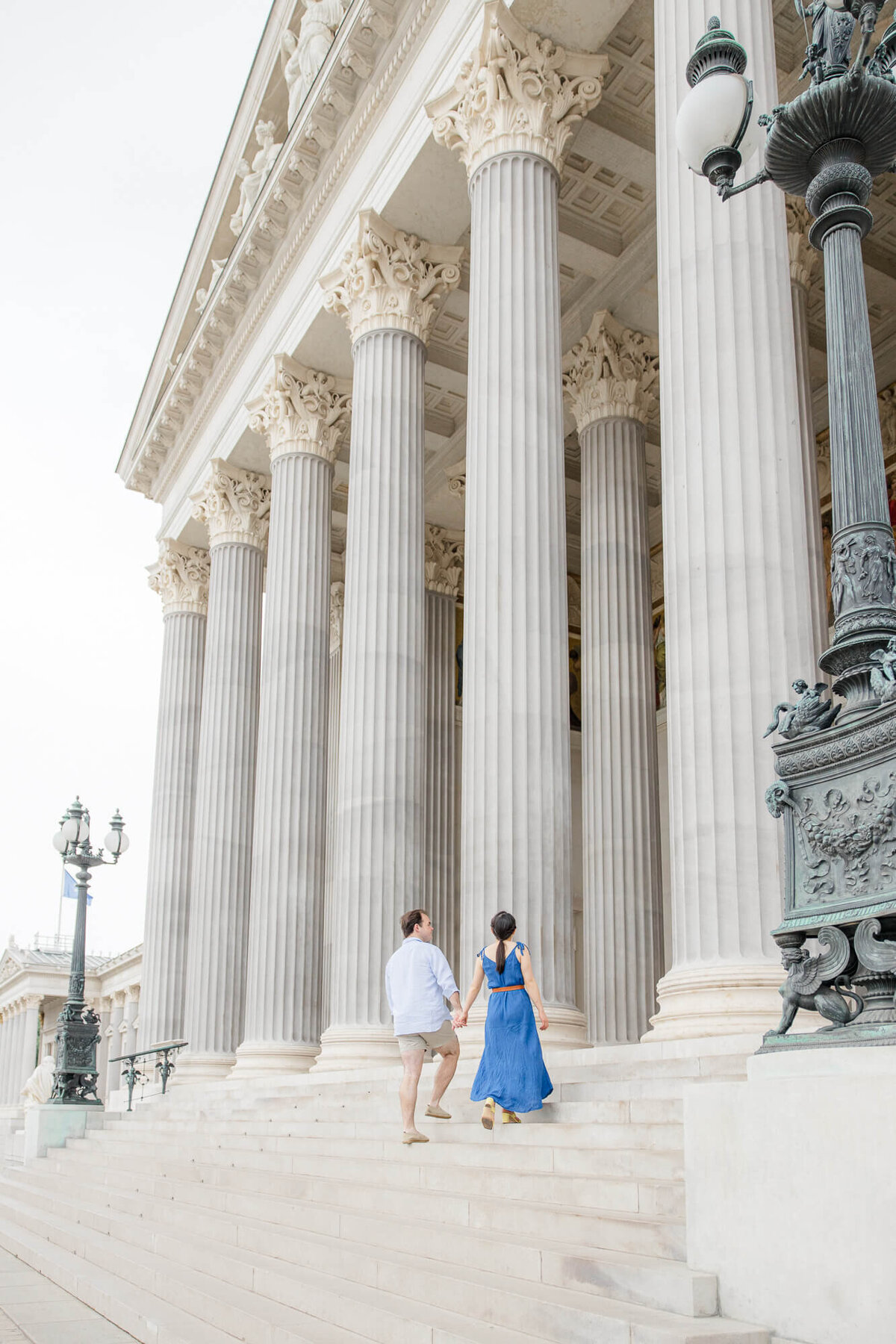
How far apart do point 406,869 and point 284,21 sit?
1782 centimetres

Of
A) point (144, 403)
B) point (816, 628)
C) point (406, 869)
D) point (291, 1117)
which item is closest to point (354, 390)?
point (406, 869)

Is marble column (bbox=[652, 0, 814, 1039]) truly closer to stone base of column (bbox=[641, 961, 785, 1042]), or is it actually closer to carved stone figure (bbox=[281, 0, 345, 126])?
stone base of column (bbox=[641, 961, 785, 1042])

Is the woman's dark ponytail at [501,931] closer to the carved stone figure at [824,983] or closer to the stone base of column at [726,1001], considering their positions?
the stone base of column at [726,1001]

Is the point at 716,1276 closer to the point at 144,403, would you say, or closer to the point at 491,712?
the point at 491,712

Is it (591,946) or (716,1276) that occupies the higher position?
(591,946)

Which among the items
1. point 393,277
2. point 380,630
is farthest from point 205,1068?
point 393,277

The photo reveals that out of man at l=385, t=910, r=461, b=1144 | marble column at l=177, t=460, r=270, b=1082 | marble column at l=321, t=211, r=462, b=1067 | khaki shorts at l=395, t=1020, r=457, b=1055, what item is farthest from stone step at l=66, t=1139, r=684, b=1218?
marble column at l=177, t=460, r=270, b=1082

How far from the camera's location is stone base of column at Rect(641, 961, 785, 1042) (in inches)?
408

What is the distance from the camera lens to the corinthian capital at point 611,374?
23203 millimetres

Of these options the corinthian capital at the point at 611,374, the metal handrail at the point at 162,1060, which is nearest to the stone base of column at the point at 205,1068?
the metal handrail at the point at 162,1060

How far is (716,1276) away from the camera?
5773mm

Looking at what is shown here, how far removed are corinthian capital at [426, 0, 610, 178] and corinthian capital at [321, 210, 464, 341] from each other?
144 inches

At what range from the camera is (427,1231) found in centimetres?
834

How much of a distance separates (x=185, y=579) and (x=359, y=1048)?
18.4m
